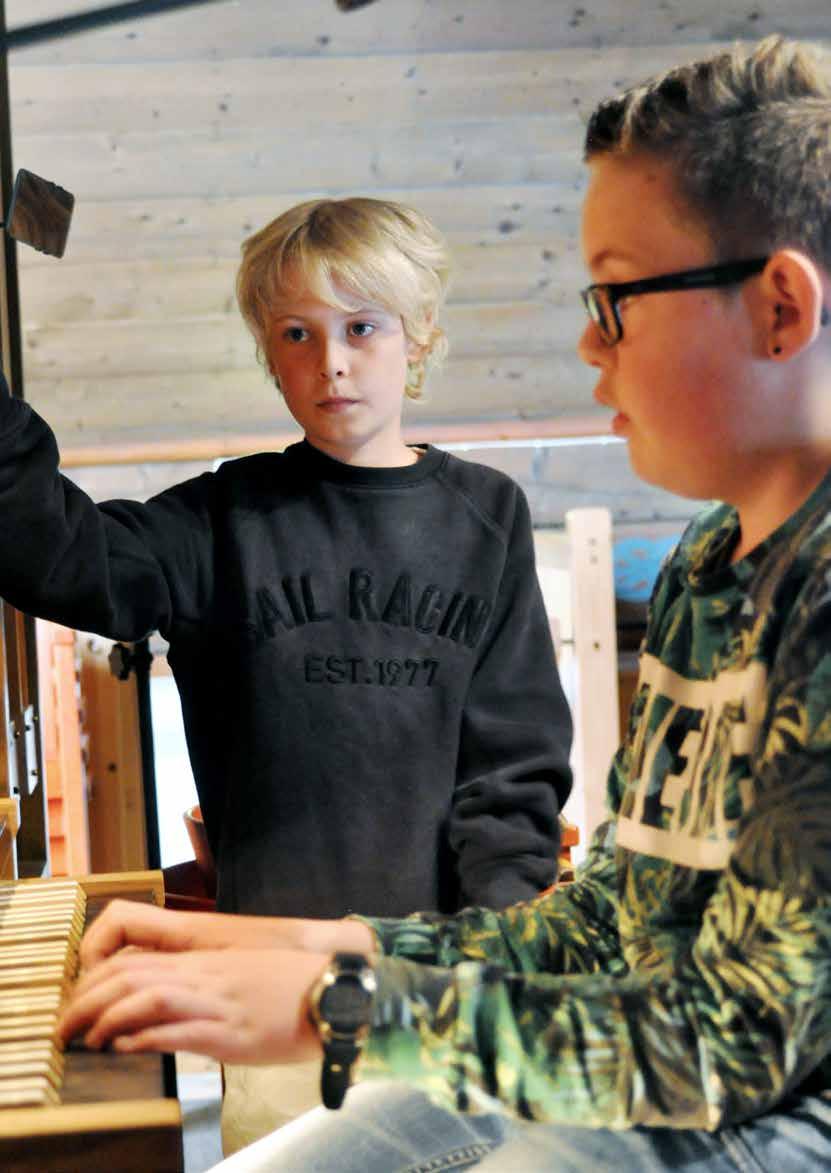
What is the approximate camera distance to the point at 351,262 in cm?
151

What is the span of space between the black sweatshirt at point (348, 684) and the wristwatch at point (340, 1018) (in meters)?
0.70

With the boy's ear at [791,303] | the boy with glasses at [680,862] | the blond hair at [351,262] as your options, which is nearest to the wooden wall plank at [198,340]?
the blond hair at [351,262]

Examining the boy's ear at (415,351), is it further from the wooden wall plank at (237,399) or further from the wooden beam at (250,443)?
the wooden wall plank at (237,399)

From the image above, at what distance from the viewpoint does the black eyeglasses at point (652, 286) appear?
2.72 ft

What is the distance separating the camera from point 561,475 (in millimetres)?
4262

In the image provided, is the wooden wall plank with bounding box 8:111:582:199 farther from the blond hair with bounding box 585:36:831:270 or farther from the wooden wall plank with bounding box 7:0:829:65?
the blond hair with bounding box 585:36:831:270

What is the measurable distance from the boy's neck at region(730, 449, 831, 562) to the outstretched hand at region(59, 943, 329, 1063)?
374 mm

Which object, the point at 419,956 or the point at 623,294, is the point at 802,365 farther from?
the point at 419,956

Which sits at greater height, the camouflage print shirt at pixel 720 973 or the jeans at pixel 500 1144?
the camouflage print shirt at pixel 720 973

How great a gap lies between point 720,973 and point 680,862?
0.37 feet

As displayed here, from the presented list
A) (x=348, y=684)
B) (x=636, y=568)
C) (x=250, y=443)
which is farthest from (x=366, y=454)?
(x=636, y=568)

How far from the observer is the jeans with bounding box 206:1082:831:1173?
0.81m

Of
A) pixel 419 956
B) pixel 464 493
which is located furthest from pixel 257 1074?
pixel 464 493

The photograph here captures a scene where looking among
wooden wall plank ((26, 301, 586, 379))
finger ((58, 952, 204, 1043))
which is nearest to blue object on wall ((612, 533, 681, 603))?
wooden wall plank ((26, 301, 586, 379))
